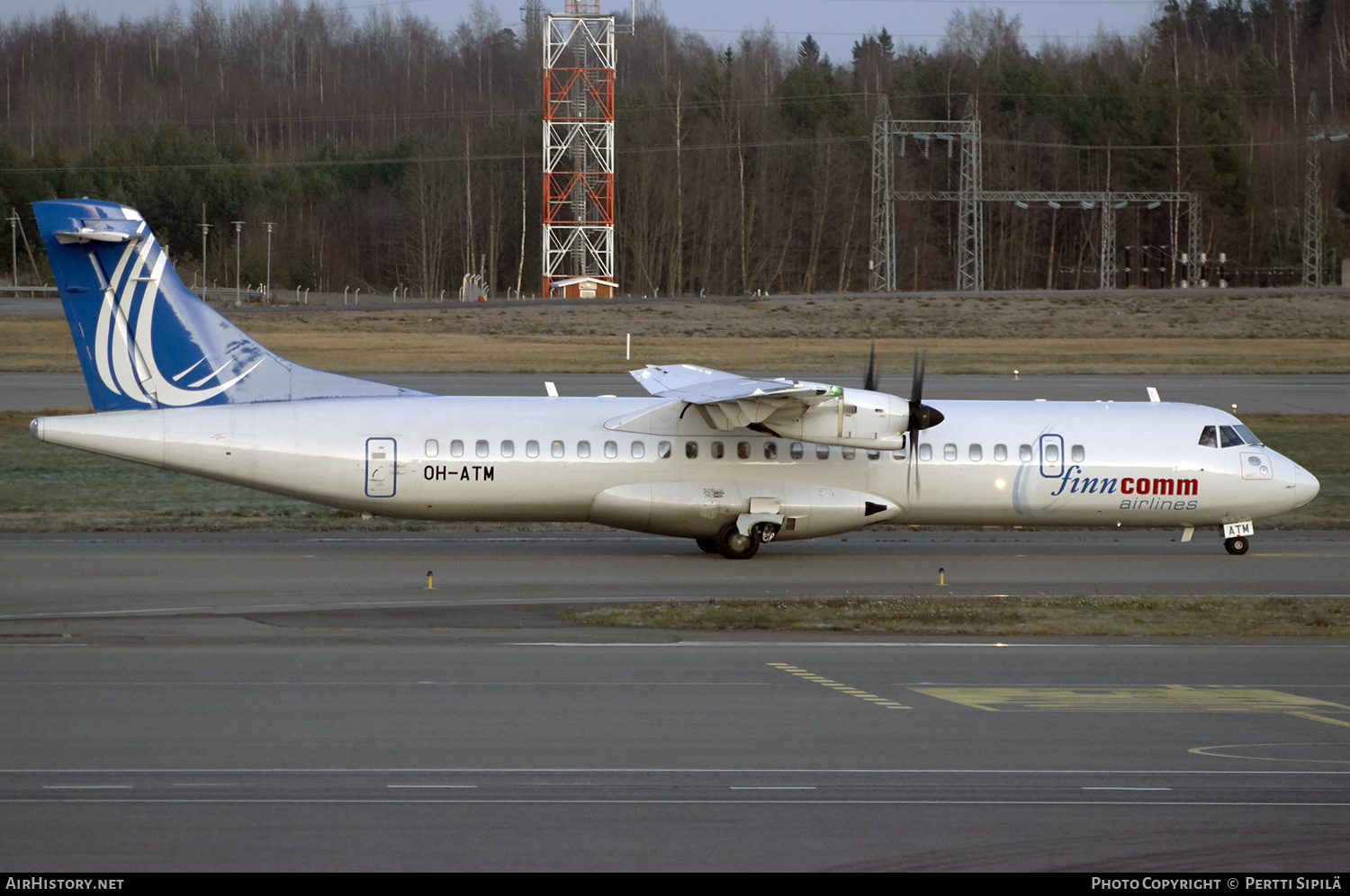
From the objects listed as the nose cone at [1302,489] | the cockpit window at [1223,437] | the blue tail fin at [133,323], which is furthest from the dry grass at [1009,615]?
the blue tail fin at [133,323]

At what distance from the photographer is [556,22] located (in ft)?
278

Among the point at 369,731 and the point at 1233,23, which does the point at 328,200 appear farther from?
the point at 369,731

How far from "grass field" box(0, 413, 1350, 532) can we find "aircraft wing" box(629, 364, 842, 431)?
619 centimetres

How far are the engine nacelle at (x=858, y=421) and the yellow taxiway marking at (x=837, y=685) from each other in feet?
24.8

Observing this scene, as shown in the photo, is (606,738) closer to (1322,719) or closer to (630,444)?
(1322,719)

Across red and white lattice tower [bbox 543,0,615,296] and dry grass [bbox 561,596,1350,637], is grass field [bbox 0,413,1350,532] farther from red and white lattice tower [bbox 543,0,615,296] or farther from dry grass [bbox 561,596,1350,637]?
red and white lattice tower [bbox 543,0,615,296]

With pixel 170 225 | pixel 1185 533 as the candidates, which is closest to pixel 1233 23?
pixel 170 225

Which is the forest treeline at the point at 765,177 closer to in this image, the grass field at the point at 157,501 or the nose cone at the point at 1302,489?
the grass field at the point at 157,501

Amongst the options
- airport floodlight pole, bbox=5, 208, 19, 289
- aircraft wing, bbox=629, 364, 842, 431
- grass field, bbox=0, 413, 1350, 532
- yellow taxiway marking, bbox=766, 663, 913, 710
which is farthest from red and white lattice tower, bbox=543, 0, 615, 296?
yellow taxiway marking, bbox=766, 663, 913, 710

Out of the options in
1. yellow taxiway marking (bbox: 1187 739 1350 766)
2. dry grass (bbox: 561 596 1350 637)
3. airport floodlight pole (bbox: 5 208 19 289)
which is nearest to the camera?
yellow taxiway marking (bbox: 1187 739 1350 766)

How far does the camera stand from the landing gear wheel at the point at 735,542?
23.1 metres

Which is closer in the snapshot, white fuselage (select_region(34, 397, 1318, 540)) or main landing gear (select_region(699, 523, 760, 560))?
white fuselage (select_region(34, 397, 1318, 540))

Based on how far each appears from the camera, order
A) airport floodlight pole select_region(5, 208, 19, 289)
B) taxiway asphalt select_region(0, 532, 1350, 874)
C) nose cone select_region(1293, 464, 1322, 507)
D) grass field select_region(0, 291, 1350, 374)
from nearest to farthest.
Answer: taxiway asphalt select_region(0, 532, 1350, 874), nose cone select_region(1293, 464, 1322, 507), grass field select_region(0, 291, 1350, 374), airport floodlight pole select_region(5, 208, 19, 289)

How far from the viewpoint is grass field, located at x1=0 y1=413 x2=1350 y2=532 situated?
1066 inches
